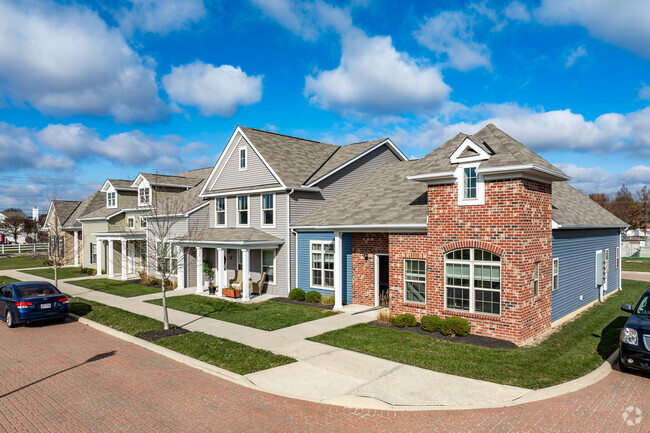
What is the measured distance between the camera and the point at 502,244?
12.5 m

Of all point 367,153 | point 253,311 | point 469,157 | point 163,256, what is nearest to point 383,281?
point 253,311

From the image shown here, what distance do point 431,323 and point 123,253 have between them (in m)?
24.1

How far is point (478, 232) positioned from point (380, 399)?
6750mm

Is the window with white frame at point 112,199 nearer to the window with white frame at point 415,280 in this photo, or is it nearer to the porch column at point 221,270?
the porch column at point 221,270

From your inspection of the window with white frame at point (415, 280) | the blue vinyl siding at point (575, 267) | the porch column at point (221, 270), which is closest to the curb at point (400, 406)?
the blue vinyl siding at point (575, 267)

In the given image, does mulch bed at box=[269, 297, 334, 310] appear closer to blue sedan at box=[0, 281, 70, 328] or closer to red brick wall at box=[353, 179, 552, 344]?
red brick wall at box=[353, 179, 552, 344]

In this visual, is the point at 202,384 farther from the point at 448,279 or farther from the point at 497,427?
the point at 448,279

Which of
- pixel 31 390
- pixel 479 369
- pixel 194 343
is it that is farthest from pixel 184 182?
pixel 479 369

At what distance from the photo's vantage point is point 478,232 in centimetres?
1294

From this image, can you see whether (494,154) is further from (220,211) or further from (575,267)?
(220,211)

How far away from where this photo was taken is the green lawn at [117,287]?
2341 centimetres

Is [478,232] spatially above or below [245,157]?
below

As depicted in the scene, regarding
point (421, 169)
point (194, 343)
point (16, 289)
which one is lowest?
point (194, 343)

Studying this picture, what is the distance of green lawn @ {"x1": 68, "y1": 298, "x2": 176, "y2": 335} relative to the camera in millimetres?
14768
